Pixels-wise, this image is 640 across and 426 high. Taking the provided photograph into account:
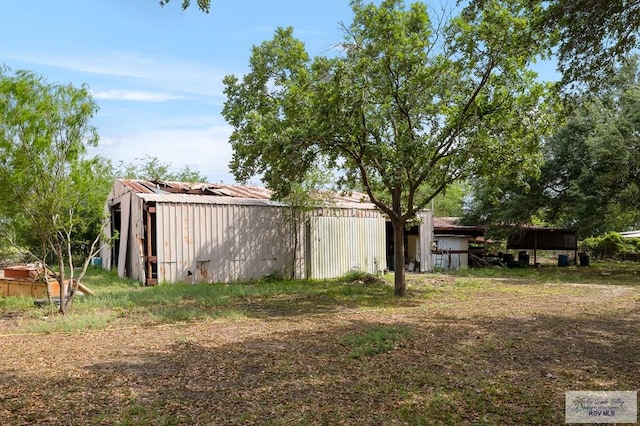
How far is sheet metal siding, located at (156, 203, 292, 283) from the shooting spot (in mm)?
15994

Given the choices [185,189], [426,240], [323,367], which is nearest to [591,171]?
[426,240]

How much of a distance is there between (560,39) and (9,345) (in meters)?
9.82

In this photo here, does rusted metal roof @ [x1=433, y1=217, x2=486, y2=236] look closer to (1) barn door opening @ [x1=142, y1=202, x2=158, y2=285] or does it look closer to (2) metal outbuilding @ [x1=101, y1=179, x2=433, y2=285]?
(2) metal outbuilding @ [x1=101, y1=179, x2=433, y2=285]

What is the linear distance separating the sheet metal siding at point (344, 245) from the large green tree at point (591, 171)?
4.91 m

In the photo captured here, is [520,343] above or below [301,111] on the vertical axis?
below

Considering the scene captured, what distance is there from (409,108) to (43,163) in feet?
27.4

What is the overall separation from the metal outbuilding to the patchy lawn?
5579 mm

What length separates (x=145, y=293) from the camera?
13.4 meters

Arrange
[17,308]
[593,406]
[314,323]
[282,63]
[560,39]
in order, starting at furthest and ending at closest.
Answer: [282,63]
[17,308]
[314,323]
[560,39]
[593,406]

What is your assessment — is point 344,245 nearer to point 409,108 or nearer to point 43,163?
point 409,108

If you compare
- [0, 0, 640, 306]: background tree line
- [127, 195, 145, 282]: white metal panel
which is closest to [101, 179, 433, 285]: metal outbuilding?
[127, 195, 145, 282]: white metal panel

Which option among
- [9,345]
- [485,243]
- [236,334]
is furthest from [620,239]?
[9,345]

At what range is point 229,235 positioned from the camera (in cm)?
1716

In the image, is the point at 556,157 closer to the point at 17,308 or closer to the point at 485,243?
the point at 485,243
